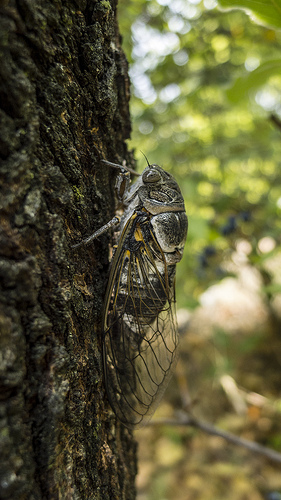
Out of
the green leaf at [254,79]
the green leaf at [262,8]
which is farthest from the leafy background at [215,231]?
the green leaf at [262,8]

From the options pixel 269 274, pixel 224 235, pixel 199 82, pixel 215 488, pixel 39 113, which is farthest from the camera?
pixel 199 82

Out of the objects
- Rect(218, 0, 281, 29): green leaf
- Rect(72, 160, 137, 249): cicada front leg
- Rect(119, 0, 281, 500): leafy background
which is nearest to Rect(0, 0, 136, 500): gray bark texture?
Rect(72, 160, 137, 249): cicada front leg

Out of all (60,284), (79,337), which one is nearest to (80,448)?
(79,337)

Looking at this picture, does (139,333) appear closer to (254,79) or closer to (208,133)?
(254,79)

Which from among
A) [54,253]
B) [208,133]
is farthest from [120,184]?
[208,133]

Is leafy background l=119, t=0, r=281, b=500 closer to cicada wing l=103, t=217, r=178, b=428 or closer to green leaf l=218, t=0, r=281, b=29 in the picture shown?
cicada wing l=103, t=217, r=178, b=428

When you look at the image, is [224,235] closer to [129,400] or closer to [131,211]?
[131,211]
